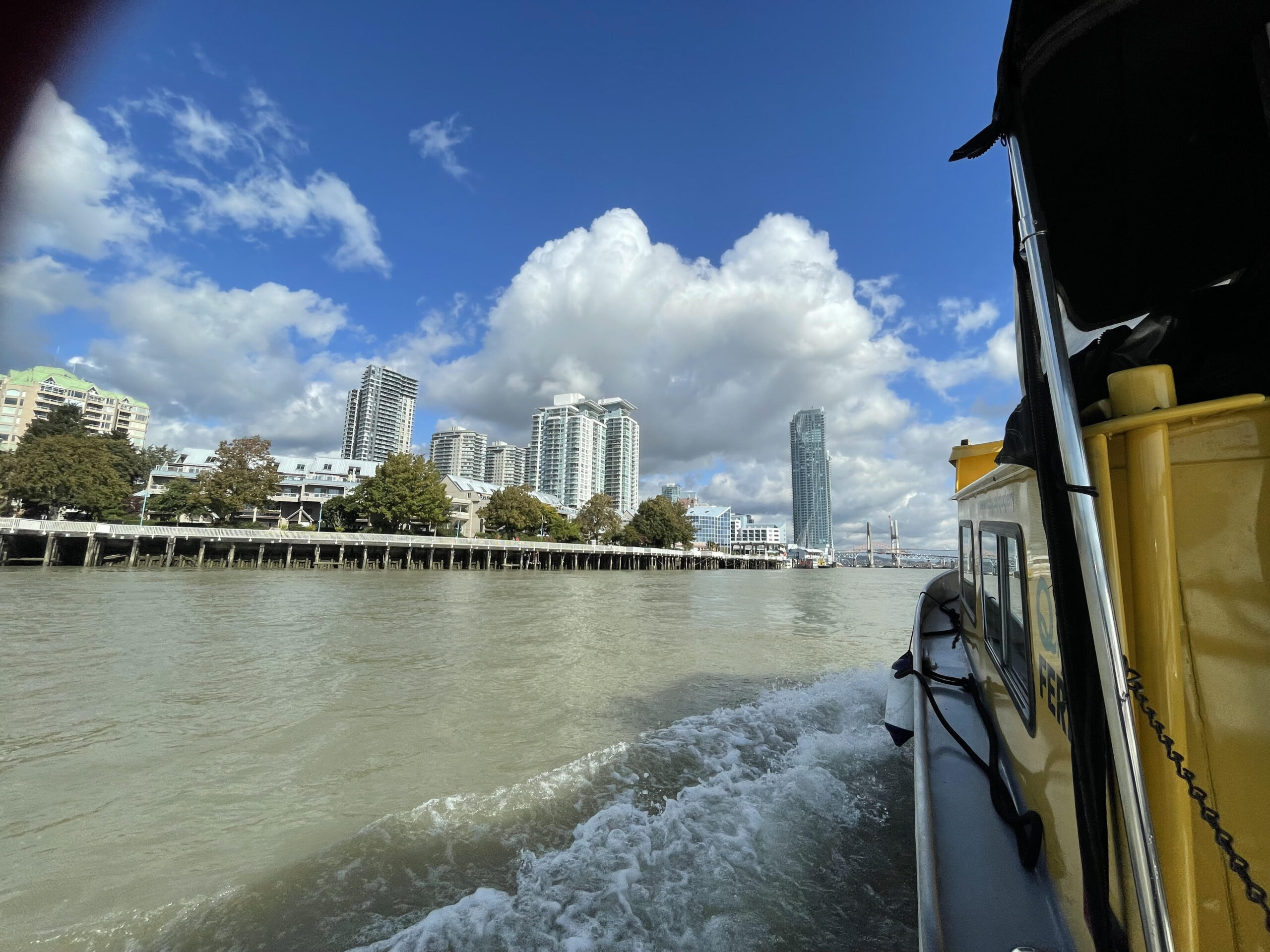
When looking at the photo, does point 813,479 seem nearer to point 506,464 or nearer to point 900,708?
point 506,464

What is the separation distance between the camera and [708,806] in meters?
3.50

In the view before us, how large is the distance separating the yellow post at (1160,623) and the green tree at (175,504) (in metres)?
53.6

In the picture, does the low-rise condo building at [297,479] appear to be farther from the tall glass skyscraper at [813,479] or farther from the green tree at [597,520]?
the tall glass skyscraper at [813,479]

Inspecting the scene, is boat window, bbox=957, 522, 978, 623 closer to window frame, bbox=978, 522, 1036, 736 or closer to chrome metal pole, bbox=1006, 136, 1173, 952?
window frame, bbox=978, 522, 1036, 736

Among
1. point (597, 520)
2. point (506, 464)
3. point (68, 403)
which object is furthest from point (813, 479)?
point (68, 403)

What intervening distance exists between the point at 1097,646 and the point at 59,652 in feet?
36.5

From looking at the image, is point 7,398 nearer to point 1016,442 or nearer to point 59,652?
point 59,652

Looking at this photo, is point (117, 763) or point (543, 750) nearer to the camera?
point (117, 763)

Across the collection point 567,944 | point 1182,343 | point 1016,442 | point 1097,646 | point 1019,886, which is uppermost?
point 1182,343

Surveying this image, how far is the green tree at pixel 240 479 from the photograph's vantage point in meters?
40.6

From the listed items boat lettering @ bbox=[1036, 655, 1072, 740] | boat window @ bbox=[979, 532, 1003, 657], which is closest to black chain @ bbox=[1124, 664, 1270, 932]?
boat lettering @ bbox=[1036, 655, 1072, 740]

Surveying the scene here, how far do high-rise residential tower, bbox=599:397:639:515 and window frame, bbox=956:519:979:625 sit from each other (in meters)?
132

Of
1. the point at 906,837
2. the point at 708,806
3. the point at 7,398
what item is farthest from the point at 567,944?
the point at 7,398

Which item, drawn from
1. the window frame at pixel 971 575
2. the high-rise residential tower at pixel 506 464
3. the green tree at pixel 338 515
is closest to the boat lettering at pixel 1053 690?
the window frame at pixel 971 575
